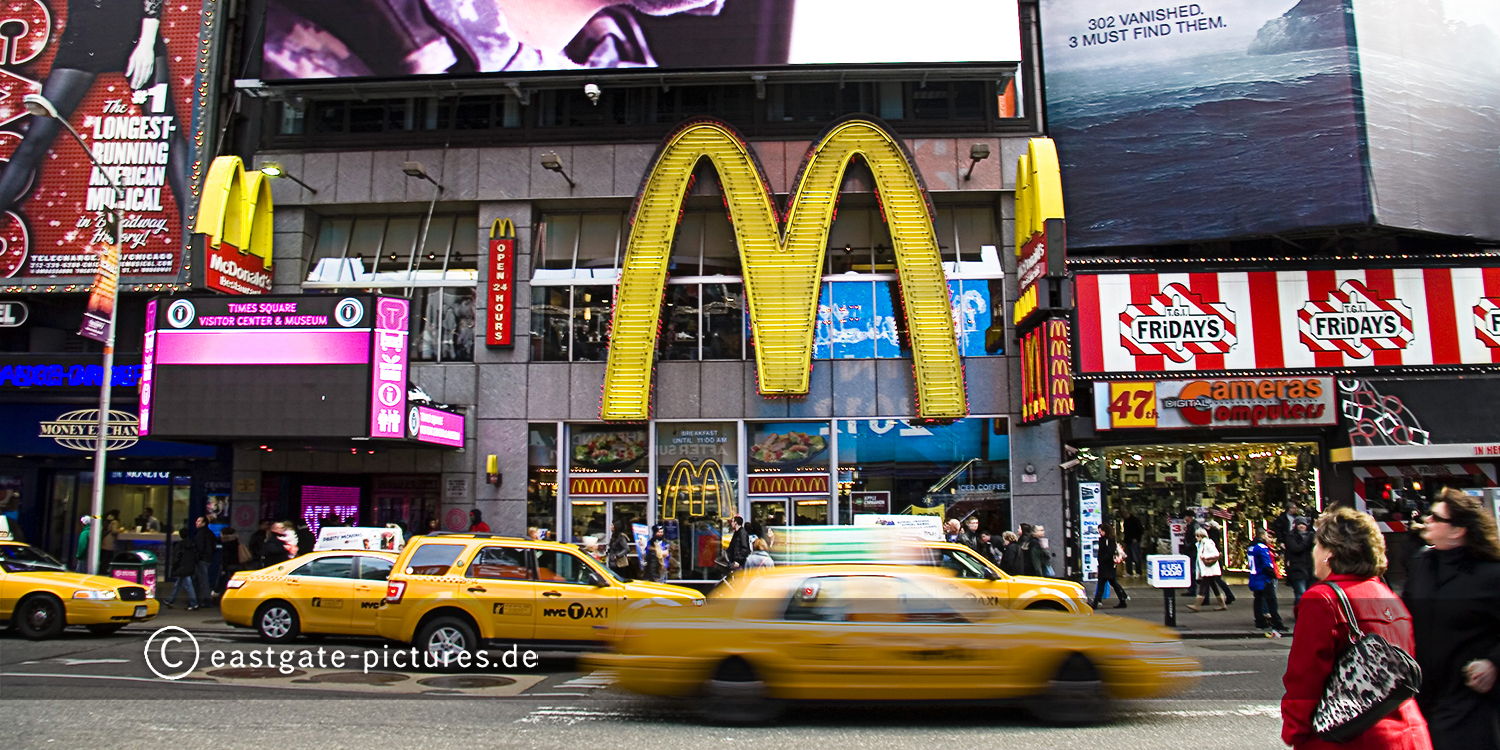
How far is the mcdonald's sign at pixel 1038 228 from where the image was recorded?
64.7ft

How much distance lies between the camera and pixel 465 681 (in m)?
11.5

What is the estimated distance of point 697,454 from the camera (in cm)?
2291

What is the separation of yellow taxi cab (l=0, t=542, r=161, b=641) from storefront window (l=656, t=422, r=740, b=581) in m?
10.4

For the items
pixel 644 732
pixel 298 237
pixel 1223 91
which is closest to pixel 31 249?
pixel 298 237

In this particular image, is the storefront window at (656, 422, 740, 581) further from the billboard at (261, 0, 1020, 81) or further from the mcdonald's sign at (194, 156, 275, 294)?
the mcdonald's sign at (194, 156, 275, 294)

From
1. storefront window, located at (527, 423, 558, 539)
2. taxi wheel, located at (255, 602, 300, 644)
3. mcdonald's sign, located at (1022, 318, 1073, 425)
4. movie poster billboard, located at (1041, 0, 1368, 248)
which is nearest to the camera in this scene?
taxi wheel, located at (255, 602, 300, 644)

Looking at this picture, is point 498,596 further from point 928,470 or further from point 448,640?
point 928,470

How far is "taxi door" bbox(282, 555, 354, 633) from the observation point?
1428cm

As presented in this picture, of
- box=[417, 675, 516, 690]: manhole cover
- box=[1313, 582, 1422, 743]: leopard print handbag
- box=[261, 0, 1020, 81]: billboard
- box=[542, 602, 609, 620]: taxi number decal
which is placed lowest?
box=[417, 675, 516, 690]: manhole cover

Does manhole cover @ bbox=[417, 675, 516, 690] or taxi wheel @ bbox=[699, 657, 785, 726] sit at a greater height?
taxi wheel @ bbox=[699, 657, 785, 726]

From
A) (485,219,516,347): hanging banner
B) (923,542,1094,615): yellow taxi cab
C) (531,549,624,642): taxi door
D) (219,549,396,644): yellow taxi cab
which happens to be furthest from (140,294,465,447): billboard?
(923,542,1094,615): yellow taxi cab

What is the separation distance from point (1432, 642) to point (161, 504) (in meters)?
26.2

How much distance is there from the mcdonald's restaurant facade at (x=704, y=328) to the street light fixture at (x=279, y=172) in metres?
0.11

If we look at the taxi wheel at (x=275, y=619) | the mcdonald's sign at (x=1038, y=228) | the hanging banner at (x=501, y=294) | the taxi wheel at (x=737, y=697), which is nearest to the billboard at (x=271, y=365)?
the hanging banner at (x=501, y=294)
